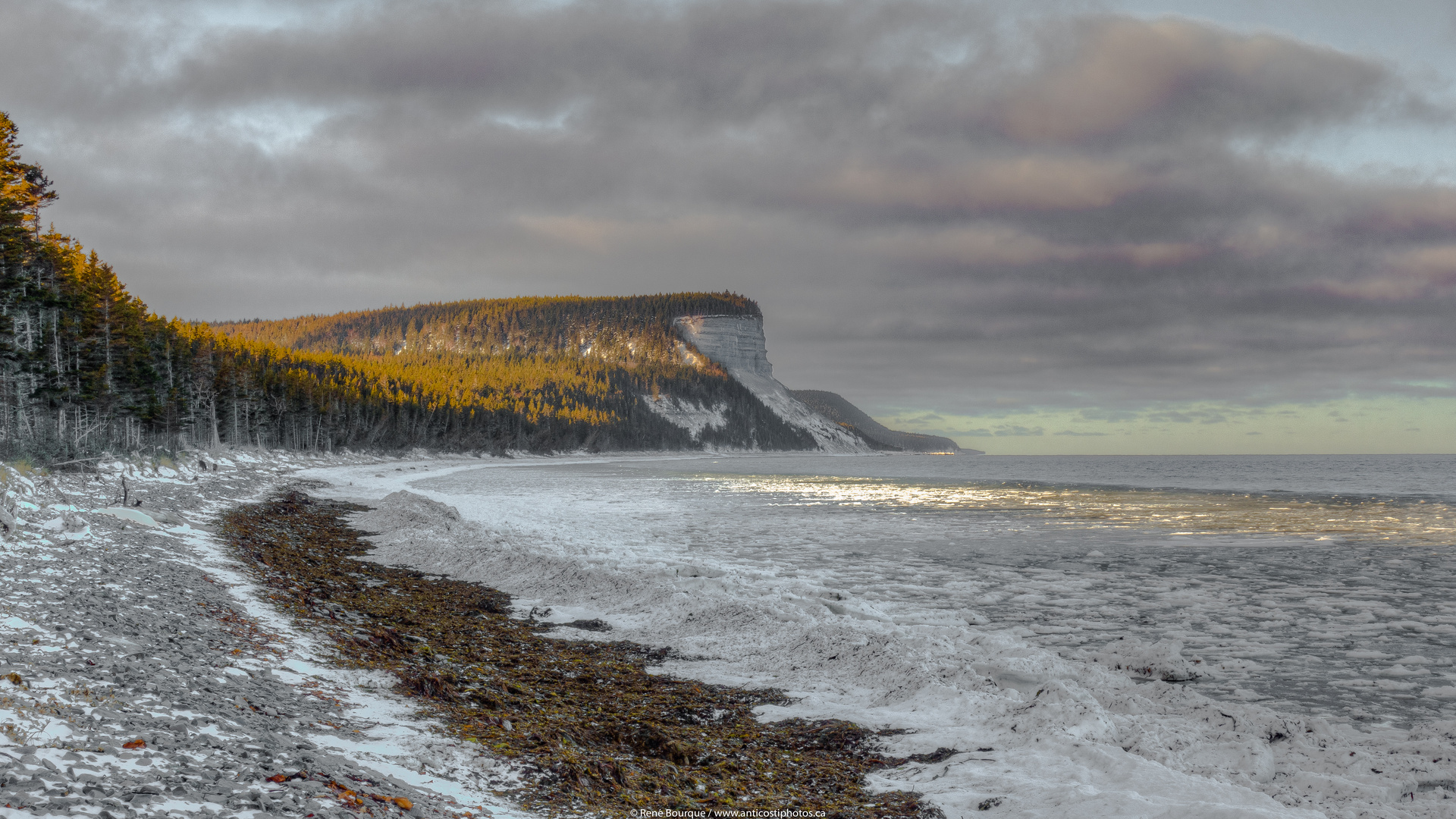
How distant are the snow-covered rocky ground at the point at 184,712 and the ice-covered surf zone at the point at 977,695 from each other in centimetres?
420

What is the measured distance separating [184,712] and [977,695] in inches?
328

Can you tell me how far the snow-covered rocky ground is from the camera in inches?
184

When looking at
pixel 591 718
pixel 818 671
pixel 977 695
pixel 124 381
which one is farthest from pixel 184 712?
pixel 124 381

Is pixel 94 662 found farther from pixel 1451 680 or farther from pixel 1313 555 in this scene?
pixel 1313 555

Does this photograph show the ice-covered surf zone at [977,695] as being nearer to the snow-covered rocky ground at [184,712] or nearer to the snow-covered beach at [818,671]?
the snow-covered beach at [818,671]

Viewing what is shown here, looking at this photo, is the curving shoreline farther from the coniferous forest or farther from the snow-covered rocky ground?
the coniferous forest

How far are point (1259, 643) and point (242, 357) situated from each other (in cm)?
10603

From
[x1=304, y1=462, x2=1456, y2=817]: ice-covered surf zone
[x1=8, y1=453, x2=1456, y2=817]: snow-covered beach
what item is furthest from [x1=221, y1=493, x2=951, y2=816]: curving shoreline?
[x1=304, y1=462, x2=1456, y2=817]: ice-covered surf zone

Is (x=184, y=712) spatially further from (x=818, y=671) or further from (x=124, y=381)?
(x=124, y=381)

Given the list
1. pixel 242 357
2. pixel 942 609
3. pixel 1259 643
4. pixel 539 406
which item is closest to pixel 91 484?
pixel 942 609

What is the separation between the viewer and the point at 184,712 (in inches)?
A: 241

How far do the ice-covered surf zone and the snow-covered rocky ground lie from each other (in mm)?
4200

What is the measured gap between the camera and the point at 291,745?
19.2 ft

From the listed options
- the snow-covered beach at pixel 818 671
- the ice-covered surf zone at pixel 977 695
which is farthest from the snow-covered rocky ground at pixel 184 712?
the ice-covered surf zone at pixel 977 695
